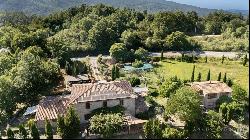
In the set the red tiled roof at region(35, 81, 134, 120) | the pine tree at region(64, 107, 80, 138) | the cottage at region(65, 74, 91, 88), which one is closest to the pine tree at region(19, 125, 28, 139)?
the red tiled roof at region(35, 81, 134, 120)

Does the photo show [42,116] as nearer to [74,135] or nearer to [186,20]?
[74,135]

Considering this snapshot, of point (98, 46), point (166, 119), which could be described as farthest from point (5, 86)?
point (98, 46)

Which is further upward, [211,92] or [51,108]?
[211,92]

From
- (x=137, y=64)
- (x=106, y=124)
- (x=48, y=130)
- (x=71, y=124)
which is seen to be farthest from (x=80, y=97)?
(x=137, y=64)

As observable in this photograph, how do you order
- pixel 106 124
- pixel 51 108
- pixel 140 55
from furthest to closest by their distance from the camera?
pixel 140 55 < pixel 51 108 < pixel 106 124

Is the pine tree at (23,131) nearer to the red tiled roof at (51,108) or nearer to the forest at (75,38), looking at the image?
the red tiled roof at (51,108)

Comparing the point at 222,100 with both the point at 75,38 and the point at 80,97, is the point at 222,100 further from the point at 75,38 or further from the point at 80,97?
the point at 75,38

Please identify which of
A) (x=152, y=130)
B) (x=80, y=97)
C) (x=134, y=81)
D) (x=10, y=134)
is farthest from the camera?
(x=134, y=81)
